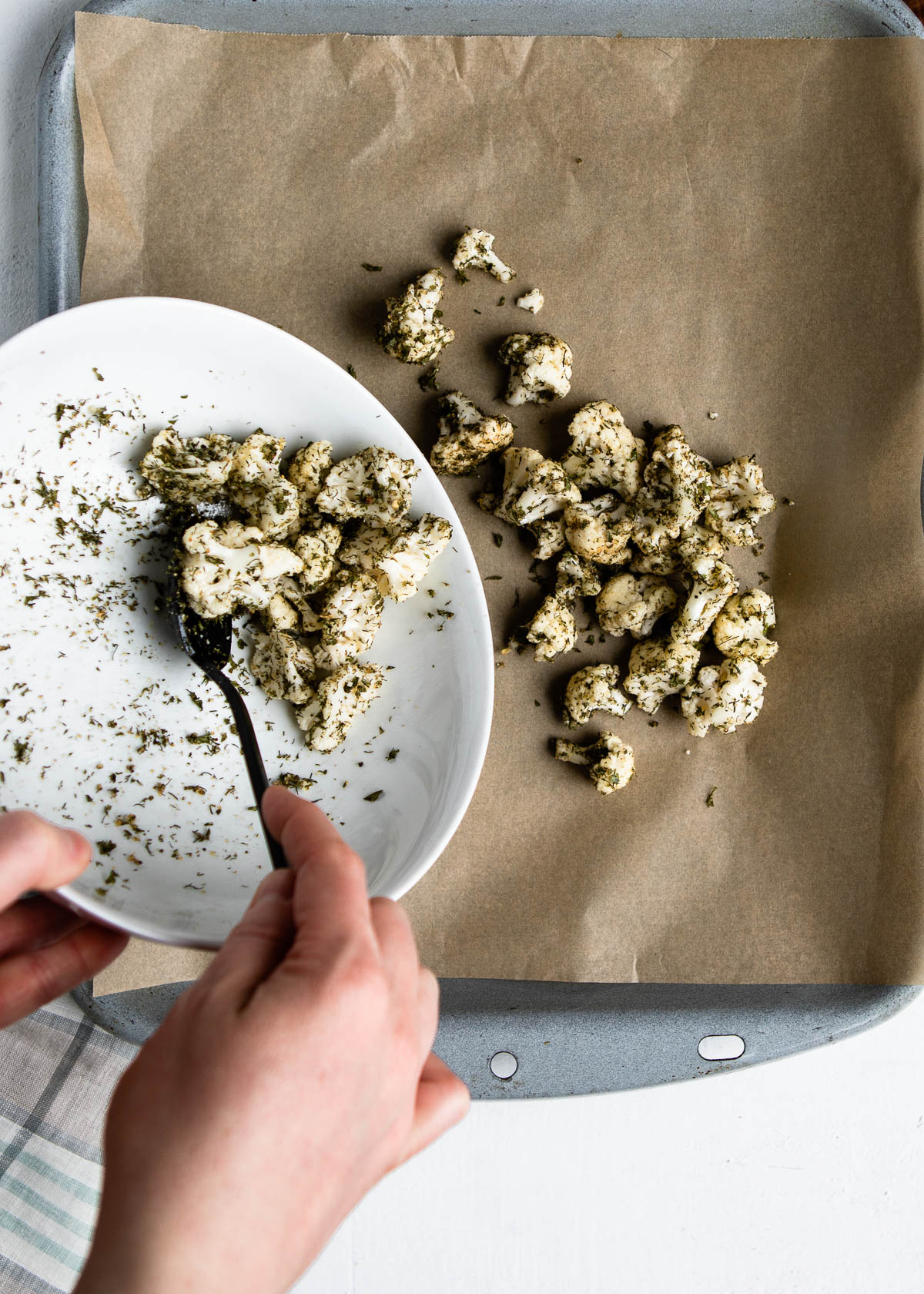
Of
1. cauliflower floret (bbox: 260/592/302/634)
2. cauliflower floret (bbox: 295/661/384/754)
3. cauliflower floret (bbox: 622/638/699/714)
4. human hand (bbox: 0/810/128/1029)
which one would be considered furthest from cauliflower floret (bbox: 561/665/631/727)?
human hand (bbox: 0/810/128/1029)

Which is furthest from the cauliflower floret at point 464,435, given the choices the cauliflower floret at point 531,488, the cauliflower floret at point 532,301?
the cauliflower floret at point 532,301

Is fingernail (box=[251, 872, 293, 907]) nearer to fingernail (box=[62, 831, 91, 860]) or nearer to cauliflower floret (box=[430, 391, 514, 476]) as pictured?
fingernail (box=[62, 831, 91, 860])

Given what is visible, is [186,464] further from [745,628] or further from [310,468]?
[745,628]

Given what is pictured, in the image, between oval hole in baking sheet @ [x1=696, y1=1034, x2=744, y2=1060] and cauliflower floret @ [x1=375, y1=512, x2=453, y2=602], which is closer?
cauliflower floret @ [x1=375, y1=512, x2=453, y2=602]

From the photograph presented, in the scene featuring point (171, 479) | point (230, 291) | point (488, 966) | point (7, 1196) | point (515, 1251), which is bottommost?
point (515, 1251)

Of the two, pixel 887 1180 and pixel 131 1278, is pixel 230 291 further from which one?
pixel 887 1180

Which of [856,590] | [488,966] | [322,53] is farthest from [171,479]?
[856,590]
